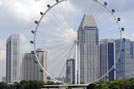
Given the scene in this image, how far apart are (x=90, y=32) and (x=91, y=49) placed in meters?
28.5

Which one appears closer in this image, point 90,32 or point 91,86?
point 91,86

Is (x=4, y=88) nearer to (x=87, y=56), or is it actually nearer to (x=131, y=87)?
(x=87, y=56)

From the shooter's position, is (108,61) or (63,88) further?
(108,61)

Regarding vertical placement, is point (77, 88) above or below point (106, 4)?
below

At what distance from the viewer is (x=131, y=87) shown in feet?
327

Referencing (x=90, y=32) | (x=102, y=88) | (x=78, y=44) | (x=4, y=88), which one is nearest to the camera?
(x=78, y=44)

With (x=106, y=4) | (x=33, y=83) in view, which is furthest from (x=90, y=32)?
(x=106, y=4)

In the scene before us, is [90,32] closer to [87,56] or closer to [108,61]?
[87,56]

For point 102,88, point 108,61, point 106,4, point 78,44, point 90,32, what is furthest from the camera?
point 108,61

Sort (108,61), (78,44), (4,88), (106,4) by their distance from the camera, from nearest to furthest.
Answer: (106,4)
(78,44)
(4,88)
(108,61)

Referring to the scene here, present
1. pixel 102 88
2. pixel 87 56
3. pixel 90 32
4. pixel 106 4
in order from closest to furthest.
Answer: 1. pixel 106 4
2. pixel 102 88
3. pixel 90 32
4. pixel 87 56

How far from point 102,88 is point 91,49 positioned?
5261 centimetres

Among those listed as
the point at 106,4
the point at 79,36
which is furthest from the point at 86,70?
the point at 106,4

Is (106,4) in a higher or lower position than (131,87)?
higher
